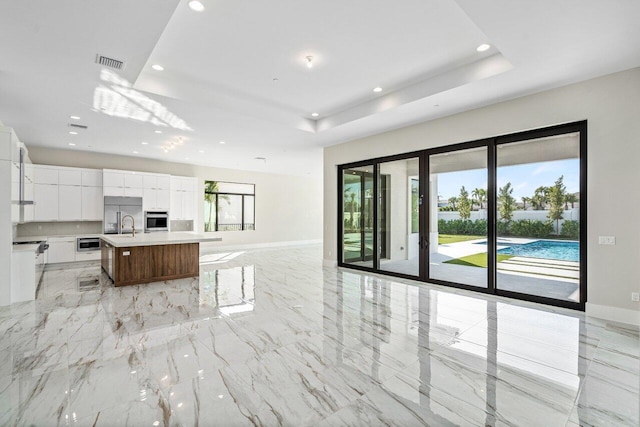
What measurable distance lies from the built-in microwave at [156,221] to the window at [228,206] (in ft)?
5.66

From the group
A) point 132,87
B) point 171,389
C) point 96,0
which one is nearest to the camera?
point 171,389

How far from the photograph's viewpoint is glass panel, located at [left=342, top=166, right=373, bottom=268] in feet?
23.1

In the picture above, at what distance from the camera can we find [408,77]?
14.5ft

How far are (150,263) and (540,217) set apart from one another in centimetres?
653

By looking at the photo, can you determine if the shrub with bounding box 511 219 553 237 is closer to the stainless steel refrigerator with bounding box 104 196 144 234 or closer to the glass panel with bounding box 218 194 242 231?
the stainless steel refrigerator with bounding box 104 196 144 234

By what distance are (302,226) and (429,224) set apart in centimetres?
798

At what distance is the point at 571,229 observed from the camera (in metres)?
4.25

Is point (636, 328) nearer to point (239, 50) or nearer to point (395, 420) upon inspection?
point (395, 420)

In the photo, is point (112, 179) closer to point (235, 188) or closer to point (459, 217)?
point (235, 188)

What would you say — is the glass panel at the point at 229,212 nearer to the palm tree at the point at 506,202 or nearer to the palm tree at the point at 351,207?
the palm tree at the point at 351,207

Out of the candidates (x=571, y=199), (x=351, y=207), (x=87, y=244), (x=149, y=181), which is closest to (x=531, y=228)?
(x=571, y=199)

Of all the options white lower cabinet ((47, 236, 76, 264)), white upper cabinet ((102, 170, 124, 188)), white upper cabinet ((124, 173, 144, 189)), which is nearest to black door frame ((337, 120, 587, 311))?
white upper cabinet ((124, 173, 144, 189))

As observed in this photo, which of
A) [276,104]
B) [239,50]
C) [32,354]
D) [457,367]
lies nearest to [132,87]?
[239,50]

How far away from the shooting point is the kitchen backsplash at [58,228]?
7512 millimetres
